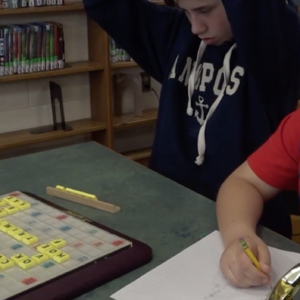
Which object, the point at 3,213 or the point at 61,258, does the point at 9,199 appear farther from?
the point at 61,258

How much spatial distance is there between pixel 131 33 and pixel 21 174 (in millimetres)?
516

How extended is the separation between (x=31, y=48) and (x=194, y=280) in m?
2.17

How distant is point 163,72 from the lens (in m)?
1.57

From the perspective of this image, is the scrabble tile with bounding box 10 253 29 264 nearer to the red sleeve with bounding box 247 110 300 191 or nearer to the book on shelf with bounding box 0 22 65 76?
the red sleeve with bounding box 247 110 300 191

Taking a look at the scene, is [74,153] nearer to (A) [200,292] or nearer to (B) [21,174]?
(B) [21,174]

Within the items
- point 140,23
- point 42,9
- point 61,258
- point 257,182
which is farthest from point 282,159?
point 42,9

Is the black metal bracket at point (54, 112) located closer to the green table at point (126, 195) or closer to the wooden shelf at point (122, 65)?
the wooden shelf at point (122, 65)

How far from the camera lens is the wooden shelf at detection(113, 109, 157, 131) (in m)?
3.09

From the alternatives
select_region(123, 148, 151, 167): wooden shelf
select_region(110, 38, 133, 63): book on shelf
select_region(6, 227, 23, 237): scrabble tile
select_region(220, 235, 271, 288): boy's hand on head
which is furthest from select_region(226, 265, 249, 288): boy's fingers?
select_region(123, 148, 151, 167): wooden shelf

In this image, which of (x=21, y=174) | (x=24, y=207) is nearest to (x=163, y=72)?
(x=21, y=174)

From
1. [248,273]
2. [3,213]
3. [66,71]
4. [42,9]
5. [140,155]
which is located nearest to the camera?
[248,273]

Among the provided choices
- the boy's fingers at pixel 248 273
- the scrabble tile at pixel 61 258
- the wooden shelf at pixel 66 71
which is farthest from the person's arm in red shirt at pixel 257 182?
the wooden shelf at pixel 66 71

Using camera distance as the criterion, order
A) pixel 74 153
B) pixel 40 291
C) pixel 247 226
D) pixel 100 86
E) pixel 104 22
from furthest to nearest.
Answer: pixel 100 86, pixel 104 22, pixel 74 153, pixel 247 226, pixel 40 291

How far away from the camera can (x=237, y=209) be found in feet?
3.27
